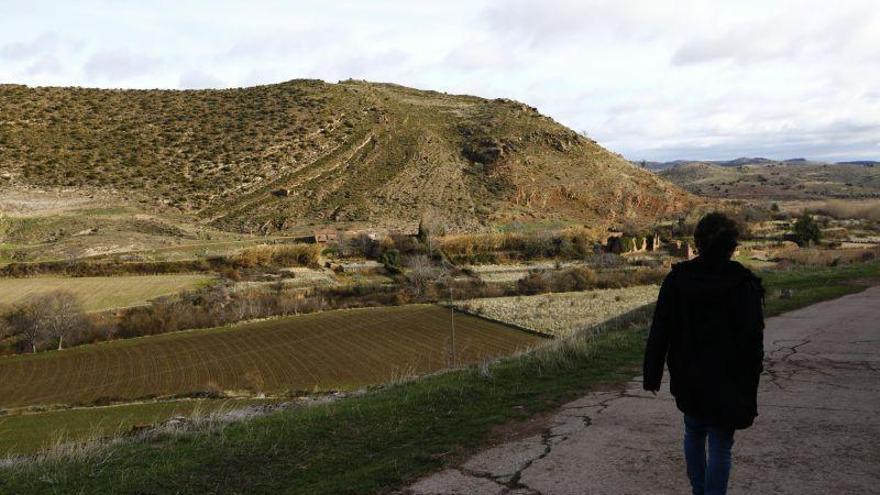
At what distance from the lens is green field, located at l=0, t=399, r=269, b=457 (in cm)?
2555

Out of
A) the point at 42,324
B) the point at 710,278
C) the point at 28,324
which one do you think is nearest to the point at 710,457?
the point at 710,278

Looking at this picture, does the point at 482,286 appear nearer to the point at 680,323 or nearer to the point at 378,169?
the point at 378,169

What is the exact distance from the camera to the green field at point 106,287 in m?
50.2

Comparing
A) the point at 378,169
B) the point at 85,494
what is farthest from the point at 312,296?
the point at 85,494

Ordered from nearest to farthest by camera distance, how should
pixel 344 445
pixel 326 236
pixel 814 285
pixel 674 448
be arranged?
pixel 674 448
pixel 344 445
pixel 814 285
pixel 326 236

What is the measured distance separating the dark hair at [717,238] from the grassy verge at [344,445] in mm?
3502

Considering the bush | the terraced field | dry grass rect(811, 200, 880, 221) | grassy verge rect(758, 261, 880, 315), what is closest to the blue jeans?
grassy verge rect(758, 261, 880, 315)

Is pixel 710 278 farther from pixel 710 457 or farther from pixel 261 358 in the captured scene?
pixel 261 358

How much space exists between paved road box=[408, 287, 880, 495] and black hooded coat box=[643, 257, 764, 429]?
5.14 ft

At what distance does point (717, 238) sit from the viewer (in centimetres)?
437

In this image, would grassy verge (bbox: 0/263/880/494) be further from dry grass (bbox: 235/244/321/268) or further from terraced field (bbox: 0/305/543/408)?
dry grass (bbox: 235/244/321/268)

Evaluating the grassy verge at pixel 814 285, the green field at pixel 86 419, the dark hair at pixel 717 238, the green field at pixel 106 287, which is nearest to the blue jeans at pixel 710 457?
the dark hair at pixel 717 238

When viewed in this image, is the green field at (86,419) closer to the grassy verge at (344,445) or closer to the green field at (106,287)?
the grassy verge at (344,445)

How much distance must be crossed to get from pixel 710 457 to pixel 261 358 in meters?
39.1
